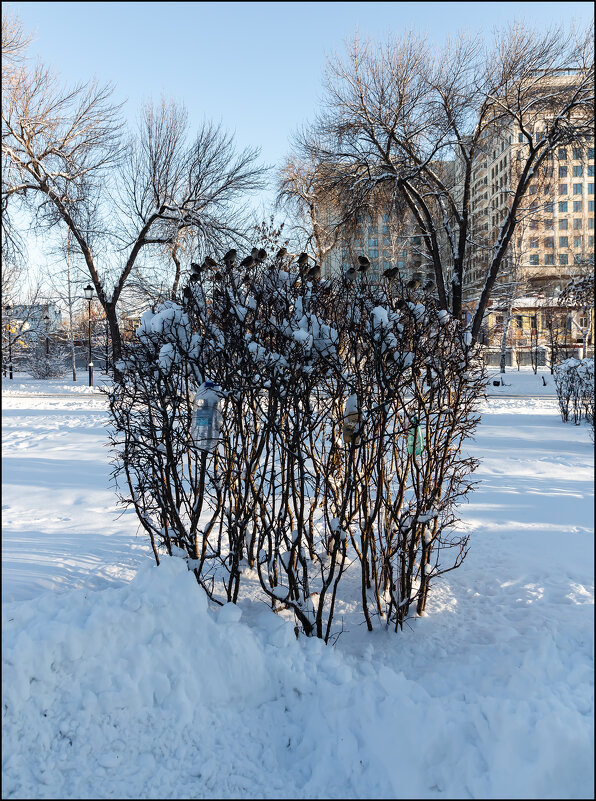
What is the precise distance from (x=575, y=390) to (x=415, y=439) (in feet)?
28.1

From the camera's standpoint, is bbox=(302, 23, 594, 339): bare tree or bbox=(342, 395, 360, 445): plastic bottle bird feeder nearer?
bbox=(342, 395, 360, 445): plastic bottle bird feeder

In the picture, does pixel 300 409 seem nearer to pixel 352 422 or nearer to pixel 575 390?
pixel 352 422

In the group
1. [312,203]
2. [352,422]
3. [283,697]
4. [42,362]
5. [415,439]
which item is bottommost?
[283,697]

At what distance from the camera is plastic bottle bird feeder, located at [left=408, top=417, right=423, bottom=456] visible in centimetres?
331

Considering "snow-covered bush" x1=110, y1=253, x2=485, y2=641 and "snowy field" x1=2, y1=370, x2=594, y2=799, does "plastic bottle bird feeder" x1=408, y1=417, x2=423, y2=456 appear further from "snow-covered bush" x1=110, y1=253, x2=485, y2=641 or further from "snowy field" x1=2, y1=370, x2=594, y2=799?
"snowy field" x1=2, y1=370, x2=594, y2=799

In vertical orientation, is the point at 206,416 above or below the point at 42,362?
below

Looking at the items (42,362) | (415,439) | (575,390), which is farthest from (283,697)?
(42,362)

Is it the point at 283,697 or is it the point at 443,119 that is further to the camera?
the point at 443,119

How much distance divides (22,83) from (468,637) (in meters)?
17.7

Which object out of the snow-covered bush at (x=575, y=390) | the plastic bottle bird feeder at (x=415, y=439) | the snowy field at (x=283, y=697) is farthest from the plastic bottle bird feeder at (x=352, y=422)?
the snow-covered bush at (x=575, y=390)

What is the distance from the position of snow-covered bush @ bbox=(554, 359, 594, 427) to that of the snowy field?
720 centimetres

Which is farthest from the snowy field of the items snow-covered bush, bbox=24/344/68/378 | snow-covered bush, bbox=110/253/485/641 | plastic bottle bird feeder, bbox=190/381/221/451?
snow-covered bush, bbox=24/344/68/378

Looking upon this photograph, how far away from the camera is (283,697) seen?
2.59 meters

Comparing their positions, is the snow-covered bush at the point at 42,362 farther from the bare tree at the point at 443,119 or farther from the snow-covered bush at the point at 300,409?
the snow-covered bush at the point at 300,409
